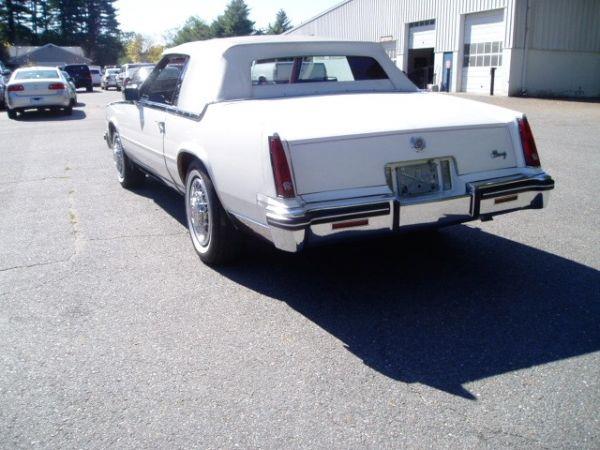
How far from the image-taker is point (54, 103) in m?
18.2

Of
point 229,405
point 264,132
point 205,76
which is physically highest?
point 205,76

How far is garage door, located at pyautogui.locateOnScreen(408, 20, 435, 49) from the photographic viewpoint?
100 ft

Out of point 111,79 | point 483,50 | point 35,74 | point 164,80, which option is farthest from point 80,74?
point 164,80

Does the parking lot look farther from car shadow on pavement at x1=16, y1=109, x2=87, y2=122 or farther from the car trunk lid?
car shadow on pavement at x1=16, y1=109, x2=87, y2=122

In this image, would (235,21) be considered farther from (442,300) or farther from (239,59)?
(442,300)

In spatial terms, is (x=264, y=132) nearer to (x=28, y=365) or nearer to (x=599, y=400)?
(x=28, y=365)

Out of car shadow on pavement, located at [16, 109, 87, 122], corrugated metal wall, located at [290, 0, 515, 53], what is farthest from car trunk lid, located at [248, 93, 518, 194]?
corrugated metal wall, located at [290, 0, 515, 53]

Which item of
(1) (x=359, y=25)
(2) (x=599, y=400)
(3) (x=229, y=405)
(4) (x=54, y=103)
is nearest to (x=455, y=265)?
(2) (x=599, y=400)

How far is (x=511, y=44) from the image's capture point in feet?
82.4

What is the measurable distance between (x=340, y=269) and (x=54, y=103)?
52.7 feet

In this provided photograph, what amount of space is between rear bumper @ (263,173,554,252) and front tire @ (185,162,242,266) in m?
0.86

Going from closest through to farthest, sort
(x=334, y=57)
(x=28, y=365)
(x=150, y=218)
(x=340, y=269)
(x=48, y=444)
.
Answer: (x=48, y=444) → (x=28, y=365) → (x=340, y=269) → (x=334, y=57) → (x=150, y=218)

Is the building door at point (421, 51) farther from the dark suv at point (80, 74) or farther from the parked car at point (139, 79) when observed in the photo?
the parked car at point (139, 79)

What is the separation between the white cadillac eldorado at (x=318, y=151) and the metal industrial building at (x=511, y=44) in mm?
22595
